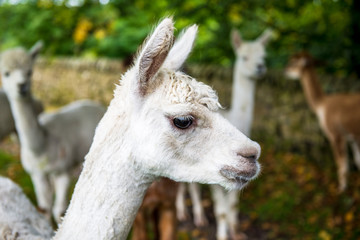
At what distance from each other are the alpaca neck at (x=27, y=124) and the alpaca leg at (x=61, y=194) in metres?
0.47

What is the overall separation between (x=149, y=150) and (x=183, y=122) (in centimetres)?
19

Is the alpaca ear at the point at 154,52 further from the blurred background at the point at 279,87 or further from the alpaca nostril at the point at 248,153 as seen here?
the blurred background at the point at 279,87

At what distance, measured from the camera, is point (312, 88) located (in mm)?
5613

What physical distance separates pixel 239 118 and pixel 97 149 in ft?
9.90

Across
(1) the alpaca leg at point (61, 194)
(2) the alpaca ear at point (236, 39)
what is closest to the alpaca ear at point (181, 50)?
(1) the alpaca leg at point (61, 194)

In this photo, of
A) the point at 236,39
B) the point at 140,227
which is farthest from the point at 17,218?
the point at 236,39

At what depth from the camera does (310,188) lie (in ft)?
17.9

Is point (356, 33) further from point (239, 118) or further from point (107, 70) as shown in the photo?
point (107, 70)

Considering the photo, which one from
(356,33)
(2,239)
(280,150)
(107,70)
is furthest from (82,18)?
(2,239)

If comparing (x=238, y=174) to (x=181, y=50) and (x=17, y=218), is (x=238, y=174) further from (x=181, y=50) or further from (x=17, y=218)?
(x=17, y=218)

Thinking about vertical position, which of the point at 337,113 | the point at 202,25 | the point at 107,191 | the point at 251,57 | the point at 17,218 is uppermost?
the point at 202,25

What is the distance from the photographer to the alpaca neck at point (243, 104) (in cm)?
432

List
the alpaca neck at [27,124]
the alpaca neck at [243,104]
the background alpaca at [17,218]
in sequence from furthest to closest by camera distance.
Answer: the alpaca neck at [243,104]
the alpaca neck at [27,124]
the background alpaca at [17,218]

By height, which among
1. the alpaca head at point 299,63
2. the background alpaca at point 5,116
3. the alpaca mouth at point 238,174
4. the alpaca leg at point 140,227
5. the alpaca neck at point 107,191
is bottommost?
the alpaca leg at point 140,227
